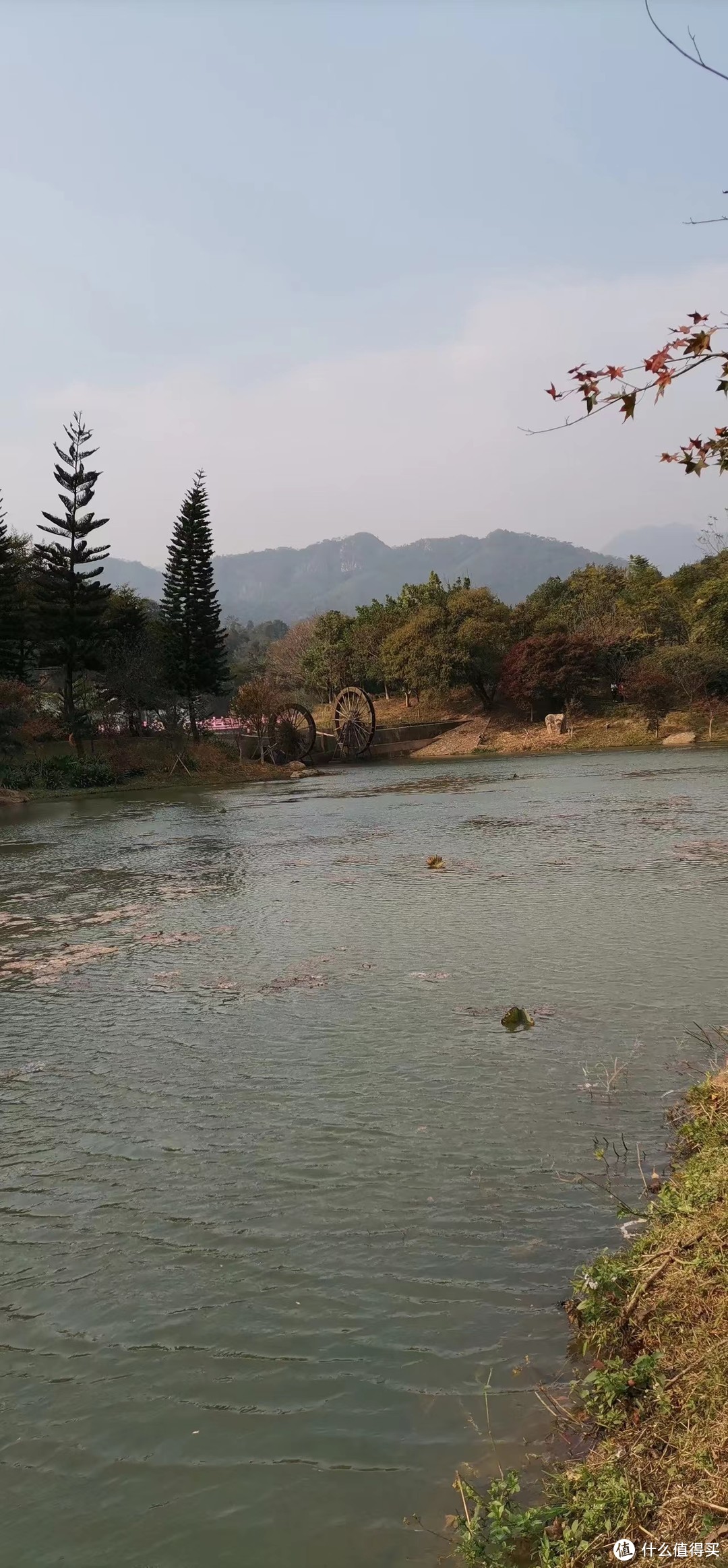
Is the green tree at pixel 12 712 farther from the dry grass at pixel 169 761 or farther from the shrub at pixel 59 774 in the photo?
the dry grass at pixel 169 761

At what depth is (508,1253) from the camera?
415 cm

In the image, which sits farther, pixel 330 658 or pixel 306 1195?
pixel 330 658

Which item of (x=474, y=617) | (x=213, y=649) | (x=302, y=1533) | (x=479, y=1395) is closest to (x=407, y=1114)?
(x=479, y=1395)

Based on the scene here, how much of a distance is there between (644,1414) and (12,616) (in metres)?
42.1

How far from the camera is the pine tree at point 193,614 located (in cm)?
4728

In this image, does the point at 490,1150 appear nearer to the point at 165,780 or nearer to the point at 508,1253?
the point at 508,1253

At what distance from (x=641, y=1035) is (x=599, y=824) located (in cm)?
1320

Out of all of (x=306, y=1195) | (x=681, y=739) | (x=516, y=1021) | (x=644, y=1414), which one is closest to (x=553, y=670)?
(x=681, y=739)

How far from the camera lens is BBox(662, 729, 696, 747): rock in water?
43969mm

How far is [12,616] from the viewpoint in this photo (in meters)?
40.9

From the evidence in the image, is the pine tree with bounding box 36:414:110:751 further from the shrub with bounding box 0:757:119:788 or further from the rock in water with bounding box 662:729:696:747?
the rock in water with bounding box 662:729:696:747

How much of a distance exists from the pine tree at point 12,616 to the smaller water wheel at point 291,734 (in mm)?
11862

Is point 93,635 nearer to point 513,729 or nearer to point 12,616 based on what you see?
point 12,616

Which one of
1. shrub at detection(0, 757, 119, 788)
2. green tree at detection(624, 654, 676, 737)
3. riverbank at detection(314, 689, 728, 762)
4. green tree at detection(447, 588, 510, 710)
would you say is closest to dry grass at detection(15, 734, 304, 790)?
shrub at detection(0, 757, 119, 788)
